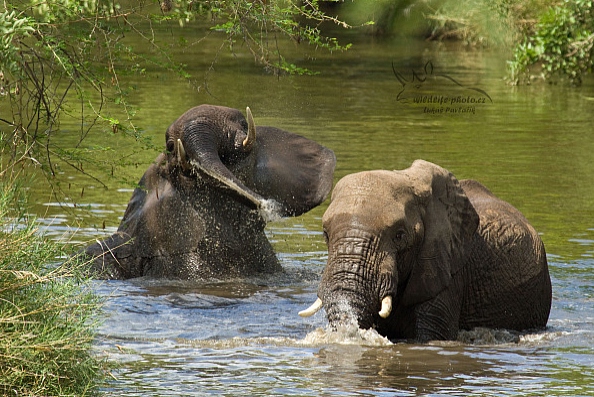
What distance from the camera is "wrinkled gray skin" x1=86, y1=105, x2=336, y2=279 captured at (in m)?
10.4

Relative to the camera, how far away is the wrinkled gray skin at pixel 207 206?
1045 centimetres

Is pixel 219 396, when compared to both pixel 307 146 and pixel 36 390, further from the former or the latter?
pixel 307 146

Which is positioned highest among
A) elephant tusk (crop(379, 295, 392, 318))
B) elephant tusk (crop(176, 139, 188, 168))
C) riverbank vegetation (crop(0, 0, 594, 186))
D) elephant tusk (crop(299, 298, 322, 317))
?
riverbank vegetation (crop(0, 0, 594, 186))

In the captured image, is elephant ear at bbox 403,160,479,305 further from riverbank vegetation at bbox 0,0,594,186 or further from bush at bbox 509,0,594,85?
bush at bbox 509,0,594,85

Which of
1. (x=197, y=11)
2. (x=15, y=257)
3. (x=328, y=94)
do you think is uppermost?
(x=197, y=11)

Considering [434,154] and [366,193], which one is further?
[434,154]

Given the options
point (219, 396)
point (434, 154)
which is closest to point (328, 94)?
point (434, 154)

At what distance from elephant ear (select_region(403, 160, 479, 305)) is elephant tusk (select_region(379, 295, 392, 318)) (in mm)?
465

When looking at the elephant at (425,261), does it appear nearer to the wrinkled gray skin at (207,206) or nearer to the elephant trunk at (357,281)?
the elephant trunk at (357,281)

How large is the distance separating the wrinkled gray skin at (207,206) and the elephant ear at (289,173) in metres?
0.01

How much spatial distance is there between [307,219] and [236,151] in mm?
2748

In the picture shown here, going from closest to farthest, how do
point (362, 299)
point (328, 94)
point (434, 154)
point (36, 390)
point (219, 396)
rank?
point (36, 390) < point (219, 396) < point (362, 299) < point (434, 154) < point (328, 94)

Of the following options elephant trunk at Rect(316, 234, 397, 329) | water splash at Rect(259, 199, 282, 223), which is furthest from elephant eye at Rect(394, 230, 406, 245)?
water splash at Rect(259, 199, 282, 223)

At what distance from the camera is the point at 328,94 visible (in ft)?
83.2
